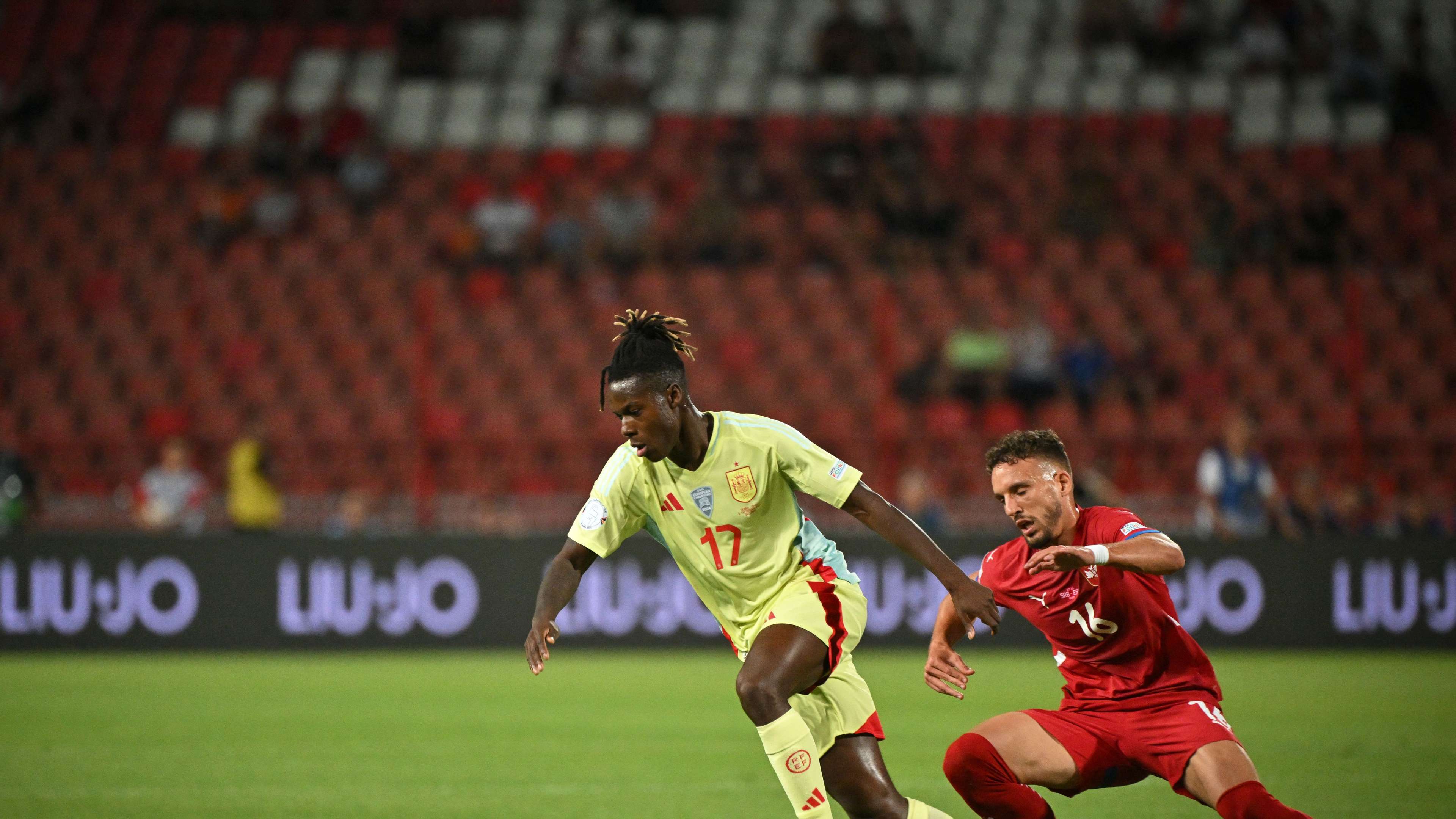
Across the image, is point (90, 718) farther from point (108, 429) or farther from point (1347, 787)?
point (108, 429)

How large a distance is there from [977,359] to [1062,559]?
491 inches

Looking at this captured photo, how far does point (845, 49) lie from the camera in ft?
71.1

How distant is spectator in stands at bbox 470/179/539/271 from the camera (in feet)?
60.3

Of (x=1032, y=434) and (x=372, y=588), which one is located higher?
(x=1032, y=434)

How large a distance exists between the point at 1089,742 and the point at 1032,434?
0.98 metres

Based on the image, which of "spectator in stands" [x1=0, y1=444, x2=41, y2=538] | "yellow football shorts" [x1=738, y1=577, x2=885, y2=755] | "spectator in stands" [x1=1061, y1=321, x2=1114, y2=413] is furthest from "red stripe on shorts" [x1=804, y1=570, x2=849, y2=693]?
"spectator in stands" [x1=1061, y1=321, x2=1114, y2=413]

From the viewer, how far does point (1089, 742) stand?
460 cm

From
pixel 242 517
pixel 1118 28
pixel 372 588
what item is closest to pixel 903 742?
pixel 372 588

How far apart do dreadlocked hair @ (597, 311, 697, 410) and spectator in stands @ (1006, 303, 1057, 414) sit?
38.2ft

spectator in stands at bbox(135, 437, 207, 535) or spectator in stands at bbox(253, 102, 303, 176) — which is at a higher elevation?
spectator in stands at bbox(253, 102, 303, 176)

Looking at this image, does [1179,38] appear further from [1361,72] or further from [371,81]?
[371,81]

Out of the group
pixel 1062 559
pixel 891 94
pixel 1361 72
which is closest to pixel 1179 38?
pixel 1361 72

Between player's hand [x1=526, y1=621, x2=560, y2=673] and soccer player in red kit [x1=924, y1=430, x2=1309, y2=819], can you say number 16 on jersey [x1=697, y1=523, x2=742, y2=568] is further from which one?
soccer player in red kit [x1=924, y1=430, x2=1309, y2=819]

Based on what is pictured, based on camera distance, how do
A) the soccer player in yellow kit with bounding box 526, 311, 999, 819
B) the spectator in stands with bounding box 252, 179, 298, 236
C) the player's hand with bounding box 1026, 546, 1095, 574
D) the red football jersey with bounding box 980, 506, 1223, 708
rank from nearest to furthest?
the player's hand with bounding box 1026, 546, 1095, 574, the soccer player in yellow kit with bounding box 526, 311, 999, 819, the red football jersey with bounding box 980, 506, 1223, 708, the spectator in stands with bounding box 252, 179, 298, 236
